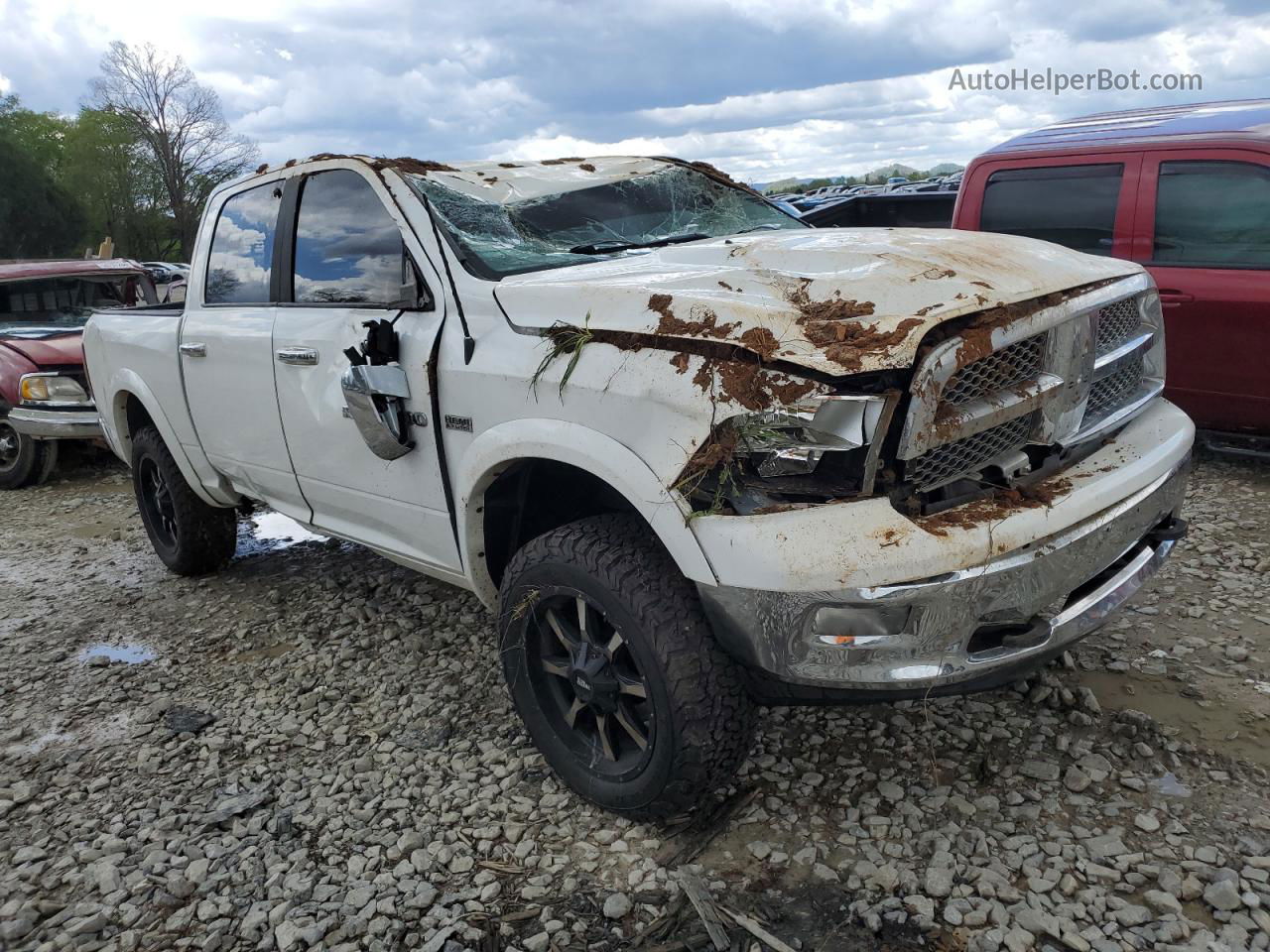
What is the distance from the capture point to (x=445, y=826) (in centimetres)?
280

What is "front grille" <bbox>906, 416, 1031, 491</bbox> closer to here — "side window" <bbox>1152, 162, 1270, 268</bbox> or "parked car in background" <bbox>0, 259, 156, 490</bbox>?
"side window" <bbox>1152, 162, 1270, 268</bbox>

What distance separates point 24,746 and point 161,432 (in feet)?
5.57

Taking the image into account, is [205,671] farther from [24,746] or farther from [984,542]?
[984,542]

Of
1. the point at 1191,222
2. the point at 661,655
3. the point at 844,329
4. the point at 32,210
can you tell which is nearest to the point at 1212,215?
the point at 1191,222

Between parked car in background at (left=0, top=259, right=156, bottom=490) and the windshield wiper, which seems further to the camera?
parked car in background at (left=0, top=259, right=156, bottom=490)

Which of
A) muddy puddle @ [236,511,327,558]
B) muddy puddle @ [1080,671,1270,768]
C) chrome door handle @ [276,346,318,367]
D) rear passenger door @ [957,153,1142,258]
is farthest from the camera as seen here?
muddy puddle @ [236,511,327,558]

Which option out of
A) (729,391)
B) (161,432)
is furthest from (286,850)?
(161,432)

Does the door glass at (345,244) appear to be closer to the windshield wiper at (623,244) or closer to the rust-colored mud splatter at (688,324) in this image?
the windshield wiper at (623,244)

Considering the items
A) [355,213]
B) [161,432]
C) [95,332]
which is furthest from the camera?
[95,332]

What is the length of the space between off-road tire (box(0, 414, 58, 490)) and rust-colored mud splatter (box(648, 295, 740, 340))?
707cm

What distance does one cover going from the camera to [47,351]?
293 inches

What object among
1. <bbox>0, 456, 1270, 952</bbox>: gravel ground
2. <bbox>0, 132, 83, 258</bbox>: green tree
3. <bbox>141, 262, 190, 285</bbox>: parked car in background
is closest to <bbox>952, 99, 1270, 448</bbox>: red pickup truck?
<bbox>0, 456, 1270, 952</bbox>: gravel ground

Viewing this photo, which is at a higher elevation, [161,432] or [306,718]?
[161,432]

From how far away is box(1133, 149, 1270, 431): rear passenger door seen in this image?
15.7 feet
